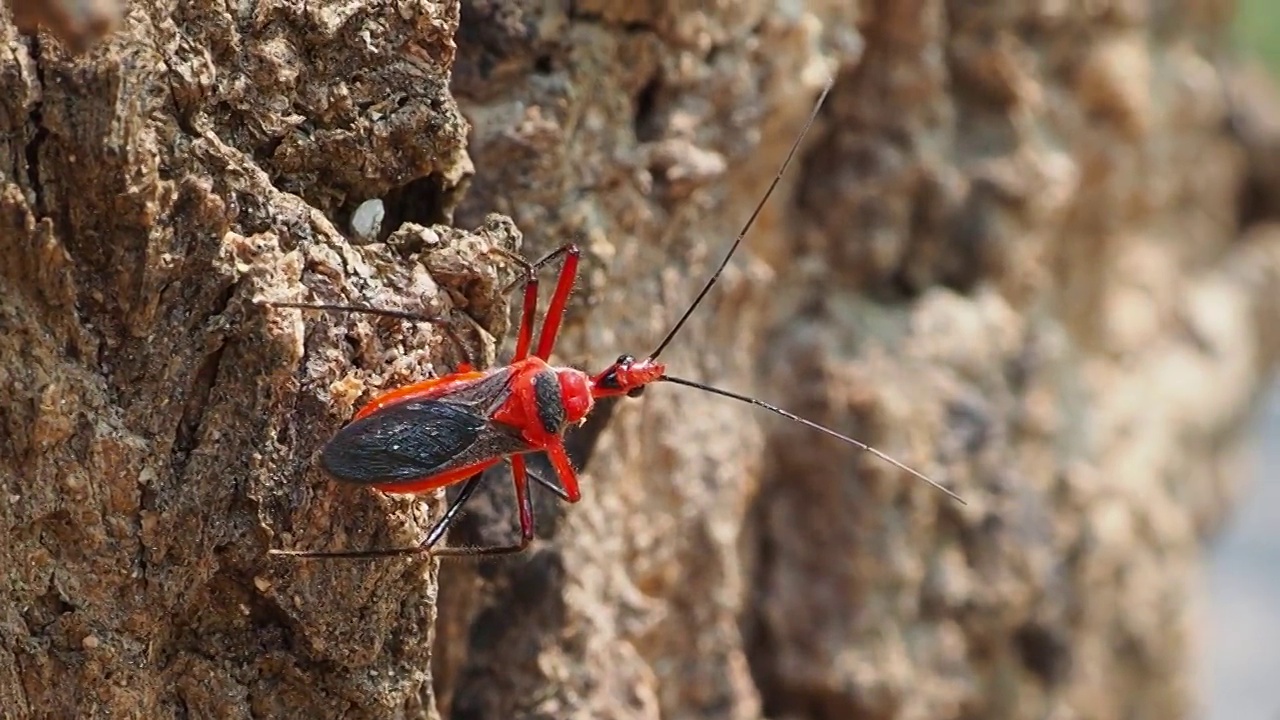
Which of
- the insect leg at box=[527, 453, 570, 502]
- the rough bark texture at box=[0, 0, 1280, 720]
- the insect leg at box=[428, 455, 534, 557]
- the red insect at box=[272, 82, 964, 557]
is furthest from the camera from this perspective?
the insect leg at box=[527, 453, 570, 502]

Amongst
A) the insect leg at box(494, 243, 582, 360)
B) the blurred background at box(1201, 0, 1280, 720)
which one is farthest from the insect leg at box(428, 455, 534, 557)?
the blurred background at box(1201, 0, 1280, 720)

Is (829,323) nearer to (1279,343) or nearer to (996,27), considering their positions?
(996,27)

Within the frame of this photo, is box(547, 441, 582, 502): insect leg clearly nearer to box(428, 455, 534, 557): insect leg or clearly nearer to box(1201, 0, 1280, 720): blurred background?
box(428, 455, 534, 557): insect leg

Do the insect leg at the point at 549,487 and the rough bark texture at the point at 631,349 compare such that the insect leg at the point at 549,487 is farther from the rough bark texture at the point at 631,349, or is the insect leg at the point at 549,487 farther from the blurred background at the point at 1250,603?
the blurred background at the point at 1250,603

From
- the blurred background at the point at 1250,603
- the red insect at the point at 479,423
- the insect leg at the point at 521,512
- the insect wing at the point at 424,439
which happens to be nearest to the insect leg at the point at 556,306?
the red insect at the point at 479,423

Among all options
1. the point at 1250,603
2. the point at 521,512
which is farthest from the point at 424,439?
the point at 1250,603

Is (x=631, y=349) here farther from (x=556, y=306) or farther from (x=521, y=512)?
(x=521, y=512)

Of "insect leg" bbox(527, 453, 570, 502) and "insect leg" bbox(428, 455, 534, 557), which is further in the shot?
"insect leg" bbox(527, 453, 570, 502)

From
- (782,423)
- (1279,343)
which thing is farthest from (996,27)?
(1279,343)
